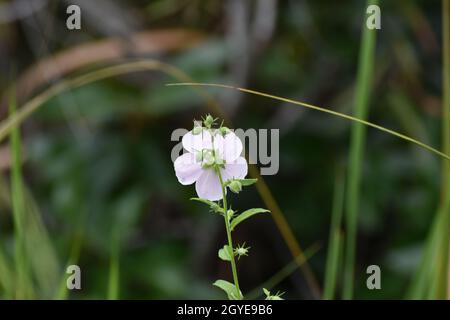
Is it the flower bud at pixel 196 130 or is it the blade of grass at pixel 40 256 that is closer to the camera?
the flower bud at pixel 196 130

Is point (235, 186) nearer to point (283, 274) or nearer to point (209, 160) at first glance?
point (209, 160)

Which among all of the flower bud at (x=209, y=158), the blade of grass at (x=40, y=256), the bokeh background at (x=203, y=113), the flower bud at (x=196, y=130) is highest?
the bokeh background at (x=203, y=113)

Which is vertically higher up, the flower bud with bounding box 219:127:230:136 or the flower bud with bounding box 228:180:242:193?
the flower bud with bounding box 219:127:230:136

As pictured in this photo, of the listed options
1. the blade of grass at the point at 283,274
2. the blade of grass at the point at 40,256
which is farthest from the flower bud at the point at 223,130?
the blade of grass at the point at 40,256

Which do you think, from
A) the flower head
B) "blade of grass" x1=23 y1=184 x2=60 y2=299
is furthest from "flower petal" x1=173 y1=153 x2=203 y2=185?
"blade of grass" x1=23 y1=184 x2=60 y2=299

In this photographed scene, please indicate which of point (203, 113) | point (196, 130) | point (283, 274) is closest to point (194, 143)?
point (196, 130)

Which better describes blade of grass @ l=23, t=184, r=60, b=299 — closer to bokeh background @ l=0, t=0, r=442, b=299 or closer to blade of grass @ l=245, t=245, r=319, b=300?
bokeh background @ l=0, t=0, r=442, b=299

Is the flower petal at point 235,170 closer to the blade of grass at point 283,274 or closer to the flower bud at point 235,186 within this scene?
the flower bud at point 235,186
